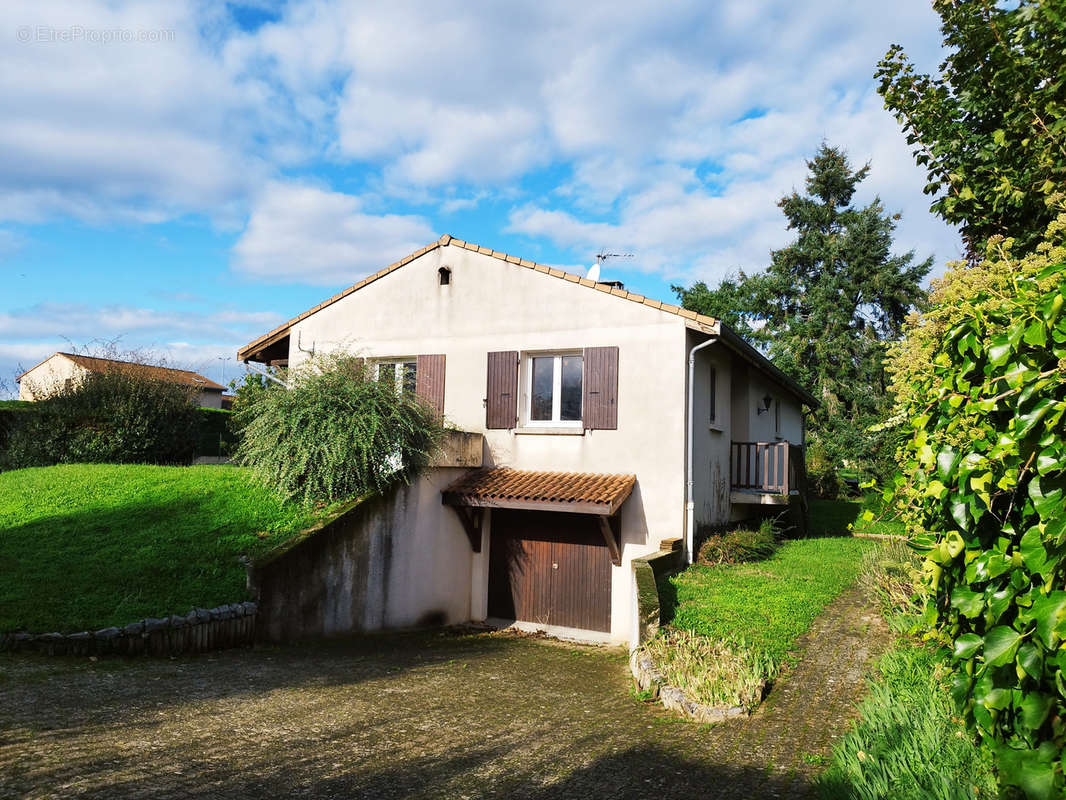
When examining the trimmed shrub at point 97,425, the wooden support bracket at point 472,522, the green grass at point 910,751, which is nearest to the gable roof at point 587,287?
the trimmed shrub at point 97,425

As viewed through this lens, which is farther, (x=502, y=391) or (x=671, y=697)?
(x=502, y=391)

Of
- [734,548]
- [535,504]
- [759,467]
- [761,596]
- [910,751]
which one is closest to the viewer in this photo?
[910,751]

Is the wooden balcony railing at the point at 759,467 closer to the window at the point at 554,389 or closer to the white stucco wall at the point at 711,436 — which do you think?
the white stucco wall at the point at 711,436

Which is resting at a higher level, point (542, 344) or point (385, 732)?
point (542, 344)

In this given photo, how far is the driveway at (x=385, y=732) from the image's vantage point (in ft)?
15.5

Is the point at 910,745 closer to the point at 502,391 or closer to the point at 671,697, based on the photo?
the point at 671,697

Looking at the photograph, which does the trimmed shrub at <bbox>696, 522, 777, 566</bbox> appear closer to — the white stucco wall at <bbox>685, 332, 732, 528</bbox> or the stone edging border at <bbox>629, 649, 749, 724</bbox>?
the white stucco wall at <bbox>685, 332, 732, 528</bbox>

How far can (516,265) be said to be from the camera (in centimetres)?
1329

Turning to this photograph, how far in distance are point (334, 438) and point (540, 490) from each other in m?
3.54

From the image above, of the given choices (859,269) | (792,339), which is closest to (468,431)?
(792,339)

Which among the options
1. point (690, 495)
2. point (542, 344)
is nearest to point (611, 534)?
point (690, 495)

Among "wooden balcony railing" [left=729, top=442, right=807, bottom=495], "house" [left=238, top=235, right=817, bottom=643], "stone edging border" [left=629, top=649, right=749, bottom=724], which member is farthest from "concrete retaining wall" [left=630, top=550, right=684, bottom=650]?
"wooden balcony railing" [left=729, top=442, right=807, bottom=495]

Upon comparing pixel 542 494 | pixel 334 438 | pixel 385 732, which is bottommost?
pixel 385 732

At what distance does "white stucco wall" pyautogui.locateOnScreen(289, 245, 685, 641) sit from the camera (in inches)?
463
